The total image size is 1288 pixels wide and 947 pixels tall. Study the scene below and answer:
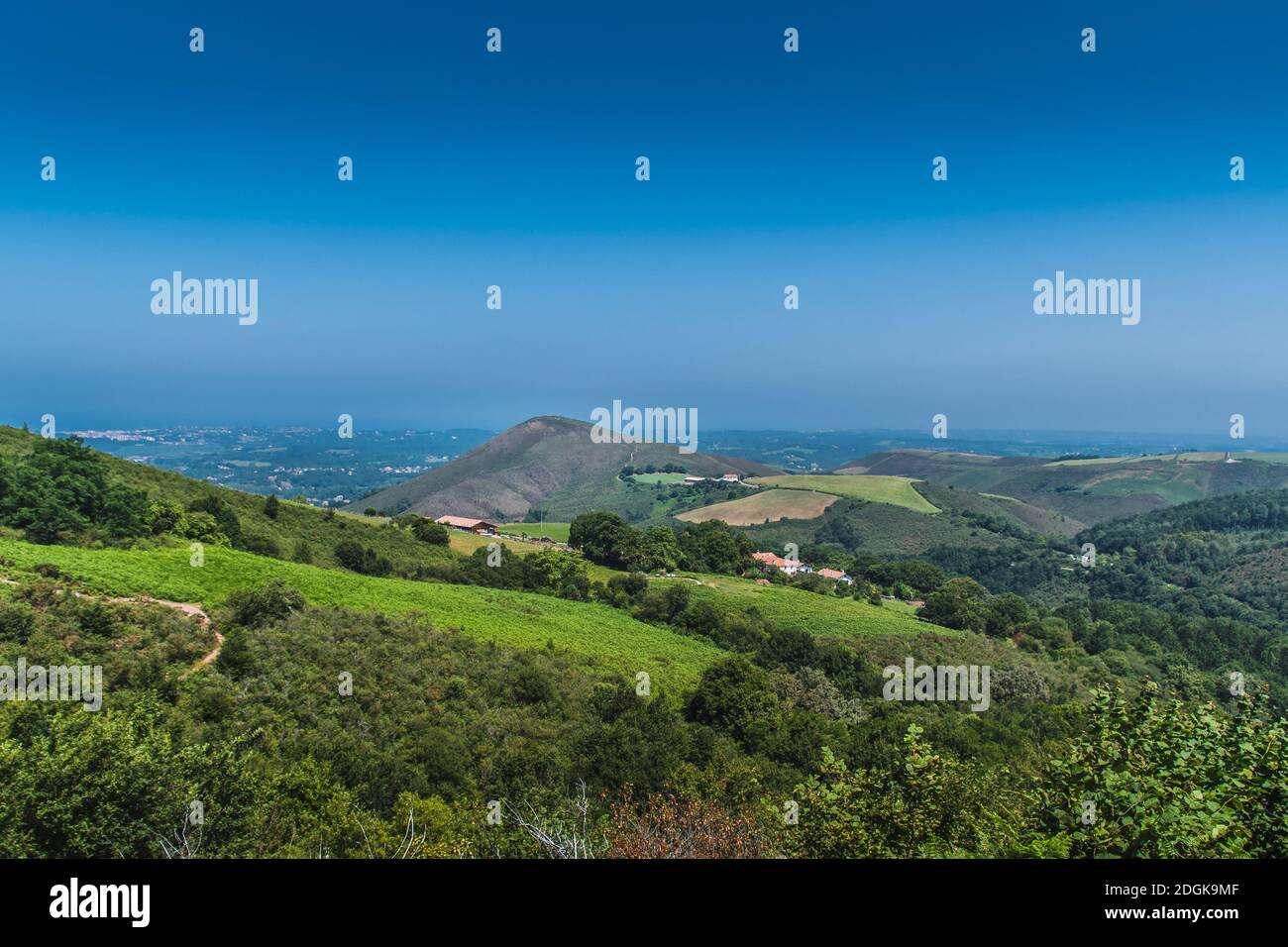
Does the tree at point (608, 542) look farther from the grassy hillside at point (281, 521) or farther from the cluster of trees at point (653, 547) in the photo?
the grassy hillside at point (281, 521)

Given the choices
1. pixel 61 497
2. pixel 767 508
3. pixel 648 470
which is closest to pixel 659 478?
pixel 648 470

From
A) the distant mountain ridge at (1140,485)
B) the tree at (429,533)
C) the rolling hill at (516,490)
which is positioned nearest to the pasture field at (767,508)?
the rolling hill at (516,490)

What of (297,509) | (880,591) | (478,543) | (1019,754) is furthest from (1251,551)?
(297,509)

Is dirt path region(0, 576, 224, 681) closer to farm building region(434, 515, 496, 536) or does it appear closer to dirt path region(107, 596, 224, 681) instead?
dirt path region(107, 596, 224, 681)

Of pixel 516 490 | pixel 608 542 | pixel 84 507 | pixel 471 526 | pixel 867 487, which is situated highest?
pixel 84 507

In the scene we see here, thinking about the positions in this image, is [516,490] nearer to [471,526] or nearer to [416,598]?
[471,526]
